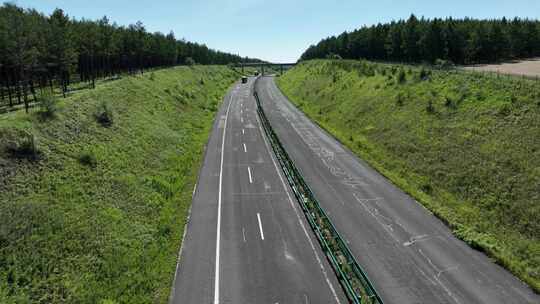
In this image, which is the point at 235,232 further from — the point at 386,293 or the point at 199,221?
the point at 386,293

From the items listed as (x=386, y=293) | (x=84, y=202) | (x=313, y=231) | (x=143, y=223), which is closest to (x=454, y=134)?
(x=313, y=231)

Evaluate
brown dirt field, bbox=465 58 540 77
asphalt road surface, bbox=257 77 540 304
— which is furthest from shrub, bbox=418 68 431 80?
asphalt road surface, bbox=257 77 540 304

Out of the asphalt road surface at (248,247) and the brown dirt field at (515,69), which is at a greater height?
the brown dirt field at (515,69)

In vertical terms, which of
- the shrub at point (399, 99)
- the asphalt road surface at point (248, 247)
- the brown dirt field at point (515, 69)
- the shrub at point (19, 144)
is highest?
the brown dirt field at point (515, 69)

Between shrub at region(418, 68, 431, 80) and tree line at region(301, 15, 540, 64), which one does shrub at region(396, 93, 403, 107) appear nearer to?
shrub at region(418, 68, 431, 80)

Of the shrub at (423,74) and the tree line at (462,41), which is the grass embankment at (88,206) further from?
the tree line at (462,41)

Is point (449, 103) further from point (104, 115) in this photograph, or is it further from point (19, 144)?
point (19, 144)

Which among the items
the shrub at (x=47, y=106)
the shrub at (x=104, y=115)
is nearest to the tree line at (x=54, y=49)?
the shrub at (x=47, y=106)

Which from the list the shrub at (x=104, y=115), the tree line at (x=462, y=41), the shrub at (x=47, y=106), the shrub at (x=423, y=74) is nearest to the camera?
the shrub at (x=47, y=106)
